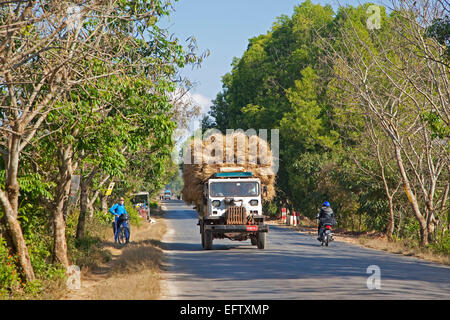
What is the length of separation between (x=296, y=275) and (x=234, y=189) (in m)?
8.64

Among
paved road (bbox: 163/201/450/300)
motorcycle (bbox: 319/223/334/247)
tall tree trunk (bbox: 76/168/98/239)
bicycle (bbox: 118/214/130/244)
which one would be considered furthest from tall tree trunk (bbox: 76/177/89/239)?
motorcycle (bbox: 319/223/334/247)

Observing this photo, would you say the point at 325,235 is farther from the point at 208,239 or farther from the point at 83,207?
the point at 83,207

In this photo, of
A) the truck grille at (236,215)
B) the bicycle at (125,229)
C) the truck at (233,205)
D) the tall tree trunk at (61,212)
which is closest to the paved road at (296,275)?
the truck at (233,205)

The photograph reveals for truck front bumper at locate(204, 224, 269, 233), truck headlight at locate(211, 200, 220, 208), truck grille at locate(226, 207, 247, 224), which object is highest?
truck headlight at locate(211, 200, 220, 208)

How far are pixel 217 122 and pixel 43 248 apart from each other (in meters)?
55.5

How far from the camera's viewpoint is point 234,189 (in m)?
24.0

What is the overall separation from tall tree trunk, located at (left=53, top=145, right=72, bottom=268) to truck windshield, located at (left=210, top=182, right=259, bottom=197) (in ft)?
26.1

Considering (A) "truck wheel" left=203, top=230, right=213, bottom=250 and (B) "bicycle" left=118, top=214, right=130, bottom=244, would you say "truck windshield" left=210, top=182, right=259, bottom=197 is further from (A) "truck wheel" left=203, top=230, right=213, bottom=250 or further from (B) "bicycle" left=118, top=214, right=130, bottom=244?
(B) "bicycle" left=118, top=214, right=130, bottom=244

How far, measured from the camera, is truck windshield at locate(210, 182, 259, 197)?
23.9 meters

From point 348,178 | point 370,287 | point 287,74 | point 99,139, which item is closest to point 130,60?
point 99,139

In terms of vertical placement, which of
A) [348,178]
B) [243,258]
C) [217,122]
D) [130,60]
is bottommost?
[243,258]

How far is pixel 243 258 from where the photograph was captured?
2056cm

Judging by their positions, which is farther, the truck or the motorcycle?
the motorcycle

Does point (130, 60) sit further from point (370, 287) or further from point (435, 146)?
point (435, 146)
